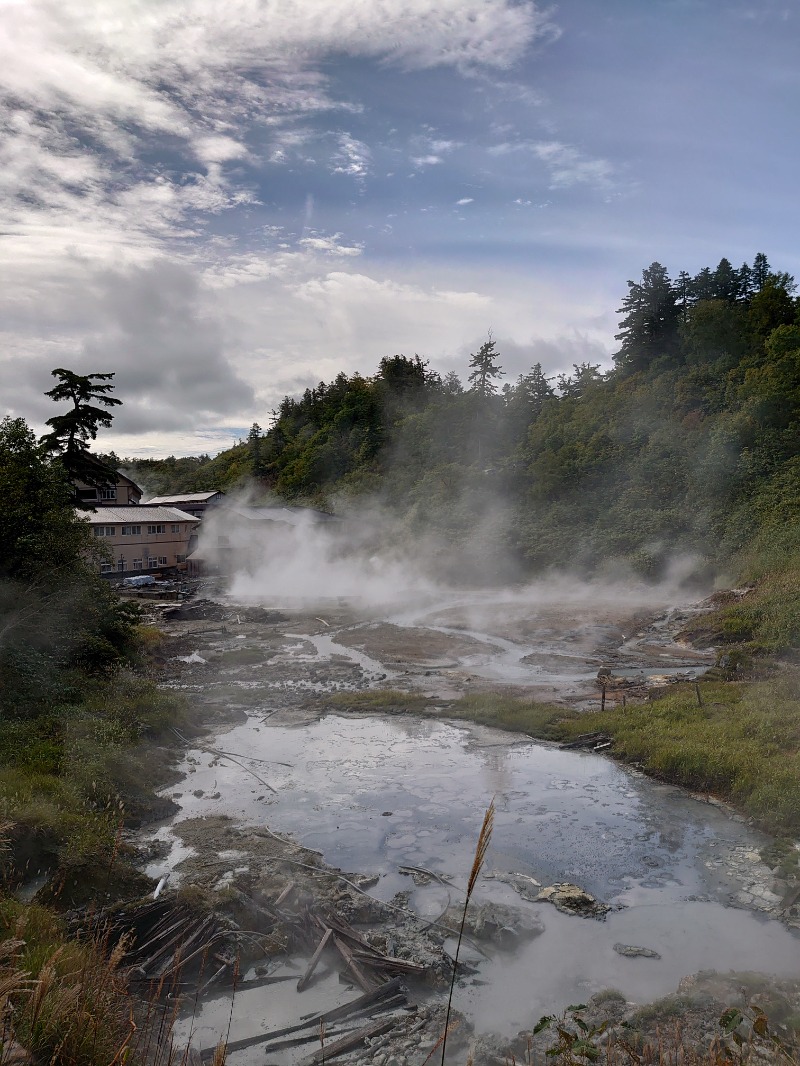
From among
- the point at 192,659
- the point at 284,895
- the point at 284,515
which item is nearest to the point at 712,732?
the point at 284,895

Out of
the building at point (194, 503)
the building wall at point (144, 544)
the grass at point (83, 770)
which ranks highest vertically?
the building at point (194, 503)

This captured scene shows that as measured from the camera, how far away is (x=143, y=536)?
4994 cm

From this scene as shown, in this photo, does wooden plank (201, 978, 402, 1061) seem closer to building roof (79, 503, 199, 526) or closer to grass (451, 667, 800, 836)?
grass (451, 667, 800, 836)

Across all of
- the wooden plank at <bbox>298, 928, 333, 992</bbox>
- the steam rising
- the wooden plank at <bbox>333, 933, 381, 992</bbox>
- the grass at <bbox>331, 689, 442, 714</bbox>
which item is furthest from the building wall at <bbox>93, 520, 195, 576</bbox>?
the wooden plank at <bbox>333, 933, 381, 992</bbox>

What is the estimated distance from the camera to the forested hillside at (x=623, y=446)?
132 feet

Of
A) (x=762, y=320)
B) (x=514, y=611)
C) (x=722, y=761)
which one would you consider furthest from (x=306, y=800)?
(x=762, y=320)

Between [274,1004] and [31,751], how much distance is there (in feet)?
25.5

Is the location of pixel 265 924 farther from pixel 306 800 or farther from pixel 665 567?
pixel 665 567

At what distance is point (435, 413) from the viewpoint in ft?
232

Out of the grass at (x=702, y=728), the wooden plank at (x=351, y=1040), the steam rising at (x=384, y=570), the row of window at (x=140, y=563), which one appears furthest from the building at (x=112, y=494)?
the wooden plank at (x=351, y=1040)

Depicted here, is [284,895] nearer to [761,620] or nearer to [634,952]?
[634,952]

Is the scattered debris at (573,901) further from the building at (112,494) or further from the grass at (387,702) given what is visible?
the building at (112,494)

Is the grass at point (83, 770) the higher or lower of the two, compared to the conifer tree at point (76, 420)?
lower

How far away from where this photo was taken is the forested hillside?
132ft
